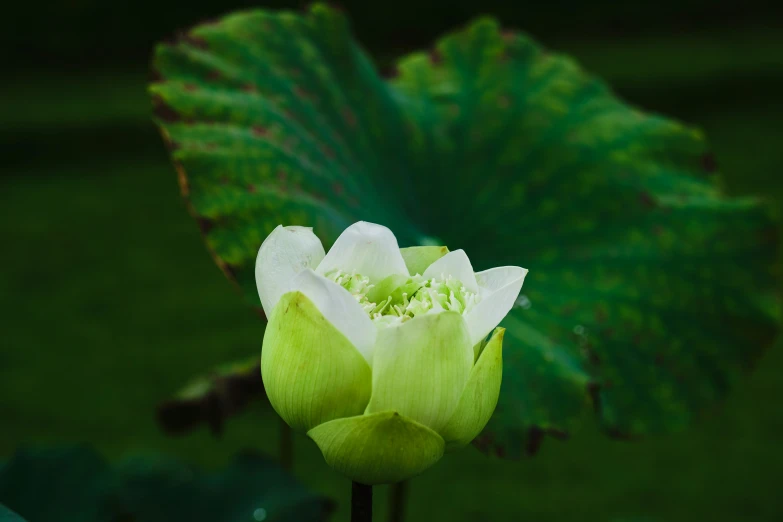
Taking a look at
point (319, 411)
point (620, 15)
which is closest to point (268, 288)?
point (319, 411)

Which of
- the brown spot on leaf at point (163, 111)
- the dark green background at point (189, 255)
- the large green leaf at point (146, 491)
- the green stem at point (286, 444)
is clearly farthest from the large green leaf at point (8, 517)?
the dark green background at point (189, 255)

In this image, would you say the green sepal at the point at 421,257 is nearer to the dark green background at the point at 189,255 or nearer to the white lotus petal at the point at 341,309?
the white lotus petal at the point at 341,309

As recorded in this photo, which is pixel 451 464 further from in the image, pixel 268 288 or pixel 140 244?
pixel 268 288

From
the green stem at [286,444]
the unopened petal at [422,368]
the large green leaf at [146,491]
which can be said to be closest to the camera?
the unopened petal at [422,368]

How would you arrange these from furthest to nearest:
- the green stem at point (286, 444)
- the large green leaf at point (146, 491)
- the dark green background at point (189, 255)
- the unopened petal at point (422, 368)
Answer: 1. the dark green background at point (189, 255)
2. the green stem at point (286, 444)
3. the large green leaf at point (146, 491)
4. the unopened petal at point (422, 368)

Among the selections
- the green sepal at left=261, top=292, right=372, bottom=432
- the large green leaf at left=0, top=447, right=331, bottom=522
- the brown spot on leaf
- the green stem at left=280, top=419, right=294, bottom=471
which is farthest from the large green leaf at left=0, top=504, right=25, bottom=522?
the green stem at left=280, top=419, right=294, bottom=471

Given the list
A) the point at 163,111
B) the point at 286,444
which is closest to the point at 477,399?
the point at 163,111

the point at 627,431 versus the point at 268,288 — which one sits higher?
the point at 268,288

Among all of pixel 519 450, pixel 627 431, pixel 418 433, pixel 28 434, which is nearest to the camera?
pixel 418 433
